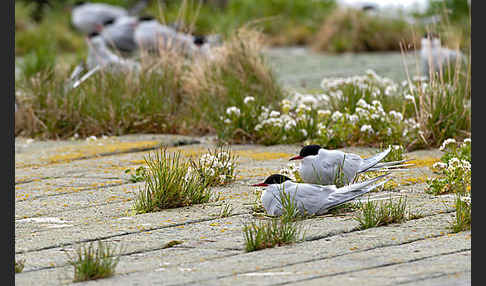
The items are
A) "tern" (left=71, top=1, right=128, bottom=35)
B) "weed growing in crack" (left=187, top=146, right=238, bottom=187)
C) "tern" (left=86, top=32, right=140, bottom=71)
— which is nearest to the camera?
"weed growing in crack" (left=187, top=146, right=238, bottom=187)

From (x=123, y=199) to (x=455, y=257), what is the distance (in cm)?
195

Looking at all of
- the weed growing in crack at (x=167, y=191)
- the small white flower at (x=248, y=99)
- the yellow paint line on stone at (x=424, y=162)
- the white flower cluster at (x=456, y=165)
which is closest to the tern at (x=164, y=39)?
the small white flower at (x=248, y=99)

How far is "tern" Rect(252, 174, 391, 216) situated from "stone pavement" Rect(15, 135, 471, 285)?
0.07 meters

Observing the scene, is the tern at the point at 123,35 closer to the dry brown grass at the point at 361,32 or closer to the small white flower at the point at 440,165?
the dry brown grass at the point at 361,32

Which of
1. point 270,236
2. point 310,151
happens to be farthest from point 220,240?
point 310,151

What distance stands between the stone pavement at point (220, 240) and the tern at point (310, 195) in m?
0.07

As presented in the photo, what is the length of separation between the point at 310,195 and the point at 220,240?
50 centimetres

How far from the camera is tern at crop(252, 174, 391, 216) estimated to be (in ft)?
11.8

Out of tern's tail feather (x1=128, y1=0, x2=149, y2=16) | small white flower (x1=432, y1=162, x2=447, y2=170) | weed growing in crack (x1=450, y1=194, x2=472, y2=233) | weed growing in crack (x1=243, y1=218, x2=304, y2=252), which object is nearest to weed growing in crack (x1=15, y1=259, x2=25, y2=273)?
weed growing in crack (x1=243, y1=218, x2=304, y2=252)

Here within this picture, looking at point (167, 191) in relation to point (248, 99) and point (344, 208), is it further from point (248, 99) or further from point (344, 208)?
point (248, 99)

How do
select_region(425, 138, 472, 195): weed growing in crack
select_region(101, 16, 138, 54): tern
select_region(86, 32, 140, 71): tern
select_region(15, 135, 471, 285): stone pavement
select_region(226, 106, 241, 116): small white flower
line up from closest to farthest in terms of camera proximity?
1. select_region(15, 135, 471, 285): stone pavement
2. select_region(425, 138, 472, 195): weed growing in crack
3. select_region(226, 106, 241, 116): small white flower
4. select_region(86, 32, 140, 71): tern
5. select_region(101, 16, 138, 54): tern

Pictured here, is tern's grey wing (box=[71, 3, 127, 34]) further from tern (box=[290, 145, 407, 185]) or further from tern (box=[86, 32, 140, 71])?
tern (box=[290, 145, 407, 185])

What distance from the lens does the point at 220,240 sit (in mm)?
3395

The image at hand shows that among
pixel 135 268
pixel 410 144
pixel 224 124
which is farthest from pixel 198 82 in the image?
pixel 135 268
